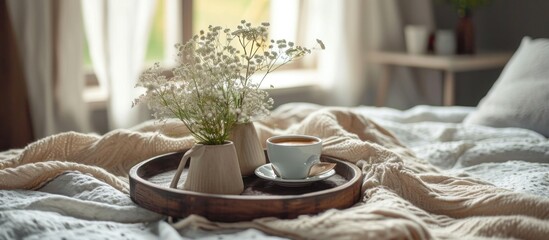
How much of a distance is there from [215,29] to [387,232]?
51 centimetres

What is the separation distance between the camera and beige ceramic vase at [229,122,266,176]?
128 cm

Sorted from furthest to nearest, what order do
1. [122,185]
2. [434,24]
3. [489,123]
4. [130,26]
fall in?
[434,24], [130,26], [489,123], [122,185]

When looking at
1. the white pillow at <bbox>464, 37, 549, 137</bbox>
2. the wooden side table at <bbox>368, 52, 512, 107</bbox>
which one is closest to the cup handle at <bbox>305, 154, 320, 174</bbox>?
Answer: the white pillow at <bbox>464, 37, 549, 137</bbox>

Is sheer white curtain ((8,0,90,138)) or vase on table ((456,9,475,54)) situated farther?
vase on table ((456,9,475,54))

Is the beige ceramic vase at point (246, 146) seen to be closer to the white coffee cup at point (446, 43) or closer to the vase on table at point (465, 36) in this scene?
the white coffee cup at point (446, 43)

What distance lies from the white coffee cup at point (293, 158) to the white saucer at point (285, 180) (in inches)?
0.7

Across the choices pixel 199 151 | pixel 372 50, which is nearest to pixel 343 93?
pixel 372 50

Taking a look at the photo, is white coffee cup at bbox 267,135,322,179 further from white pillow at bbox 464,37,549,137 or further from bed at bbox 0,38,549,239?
white pillow at bbox 464,37,549,137

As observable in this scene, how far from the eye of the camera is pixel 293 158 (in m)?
1.23

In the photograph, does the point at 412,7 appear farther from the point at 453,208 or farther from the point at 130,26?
the point at 453,208

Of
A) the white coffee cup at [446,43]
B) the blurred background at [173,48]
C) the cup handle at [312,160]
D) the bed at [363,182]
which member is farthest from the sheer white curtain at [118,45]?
the cup handle at [312,160]

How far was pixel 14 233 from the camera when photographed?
1.03 m

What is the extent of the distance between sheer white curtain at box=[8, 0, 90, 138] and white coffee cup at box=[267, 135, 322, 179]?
4.70 feet

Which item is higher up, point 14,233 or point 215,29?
point 215,29
